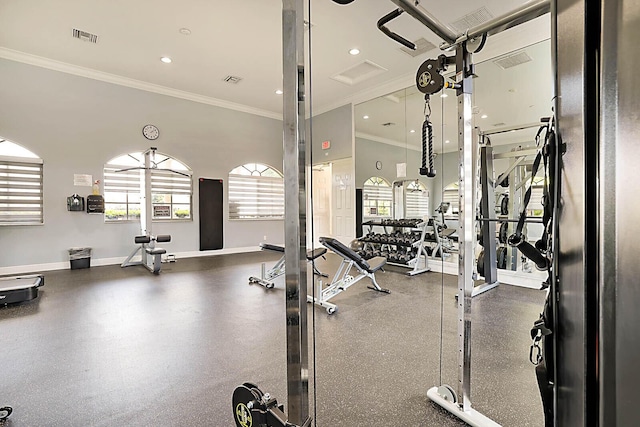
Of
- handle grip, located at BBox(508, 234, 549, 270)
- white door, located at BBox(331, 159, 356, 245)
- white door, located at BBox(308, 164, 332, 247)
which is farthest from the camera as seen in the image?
white door, located at BBox(308, 164, 332, 247)

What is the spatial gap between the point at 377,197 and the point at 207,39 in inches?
156

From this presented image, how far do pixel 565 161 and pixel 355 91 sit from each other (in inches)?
250

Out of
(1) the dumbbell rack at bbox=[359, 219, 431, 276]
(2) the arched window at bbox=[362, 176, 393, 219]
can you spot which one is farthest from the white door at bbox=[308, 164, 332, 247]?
(1) the dumbbell rack at bbox=[359, 219, 431, 276]

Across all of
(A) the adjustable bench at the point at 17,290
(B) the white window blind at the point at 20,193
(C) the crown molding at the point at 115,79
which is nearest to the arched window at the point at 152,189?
(B) the white window blind at the point at 20,193

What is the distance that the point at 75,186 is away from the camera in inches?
212

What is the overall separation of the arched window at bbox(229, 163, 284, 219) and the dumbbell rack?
2.62 meters

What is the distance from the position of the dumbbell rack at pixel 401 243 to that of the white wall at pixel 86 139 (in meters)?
3.59

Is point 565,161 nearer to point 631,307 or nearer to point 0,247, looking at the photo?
point 631,307

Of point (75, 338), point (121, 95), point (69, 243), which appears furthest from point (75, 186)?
point (75, 338)

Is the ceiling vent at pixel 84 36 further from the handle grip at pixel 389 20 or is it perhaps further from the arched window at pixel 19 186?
the handle grip at pixel 389 20

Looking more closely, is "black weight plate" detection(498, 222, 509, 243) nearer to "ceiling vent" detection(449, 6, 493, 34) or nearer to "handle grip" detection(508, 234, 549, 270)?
"ceiling vent" detection(449, 6, 493, 34)

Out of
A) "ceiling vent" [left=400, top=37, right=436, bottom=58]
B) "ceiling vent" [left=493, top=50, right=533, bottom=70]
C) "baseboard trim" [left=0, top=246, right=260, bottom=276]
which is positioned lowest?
"baseboard trim" [left=0, top=246, right=260, bottom=276]

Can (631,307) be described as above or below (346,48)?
below

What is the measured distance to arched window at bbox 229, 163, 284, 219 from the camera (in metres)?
7.39
